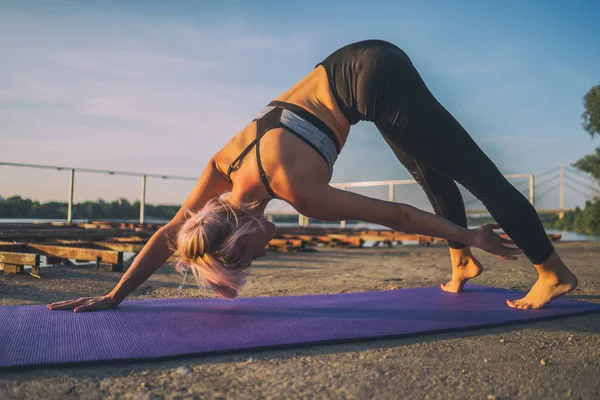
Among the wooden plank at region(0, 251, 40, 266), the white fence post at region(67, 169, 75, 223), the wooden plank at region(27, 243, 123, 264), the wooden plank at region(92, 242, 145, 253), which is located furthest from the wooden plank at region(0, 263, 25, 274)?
the white fence post at region(67, 169, 75, 223)

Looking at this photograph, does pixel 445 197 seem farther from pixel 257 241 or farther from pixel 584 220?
pixel 584 220

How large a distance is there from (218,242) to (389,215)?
2.18ft

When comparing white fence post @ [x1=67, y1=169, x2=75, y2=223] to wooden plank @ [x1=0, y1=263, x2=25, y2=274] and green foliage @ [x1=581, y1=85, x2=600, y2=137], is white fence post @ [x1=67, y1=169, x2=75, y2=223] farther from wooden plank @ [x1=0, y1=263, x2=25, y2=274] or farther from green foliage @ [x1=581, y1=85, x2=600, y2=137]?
green foliage @ [x1=581, y1=85, x2=600, y2=137]

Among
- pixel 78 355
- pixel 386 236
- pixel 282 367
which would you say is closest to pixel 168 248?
pixel 78 355

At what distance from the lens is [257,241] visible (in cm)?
182

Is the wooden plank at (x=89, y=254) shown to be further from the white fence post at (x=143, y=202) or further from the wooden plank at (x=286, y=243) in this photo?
the white fence post at (x=143, y=202)

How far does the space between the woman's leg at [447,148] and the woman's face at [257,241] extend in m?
0.63

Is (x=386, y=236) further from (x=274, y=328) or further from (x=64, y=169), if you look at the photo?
(x=274, y=328)

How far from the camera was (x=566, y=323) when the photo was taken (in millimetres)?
1868

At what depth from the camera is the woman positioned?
1729 mm

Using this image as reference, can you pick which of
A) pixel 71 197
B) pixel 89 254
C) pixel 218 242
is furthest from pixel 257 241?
pixel 71 197

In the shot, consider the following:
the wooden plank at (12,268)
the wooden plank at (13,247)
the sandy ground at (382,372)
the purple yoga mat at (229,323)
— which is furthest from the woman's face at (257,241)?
the wooden plank at (13,247)

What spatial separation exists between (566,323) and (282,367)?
4.17ft

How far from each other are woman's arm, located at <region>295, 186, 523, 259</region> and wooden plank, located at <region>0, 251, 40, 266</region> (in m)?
2.10
